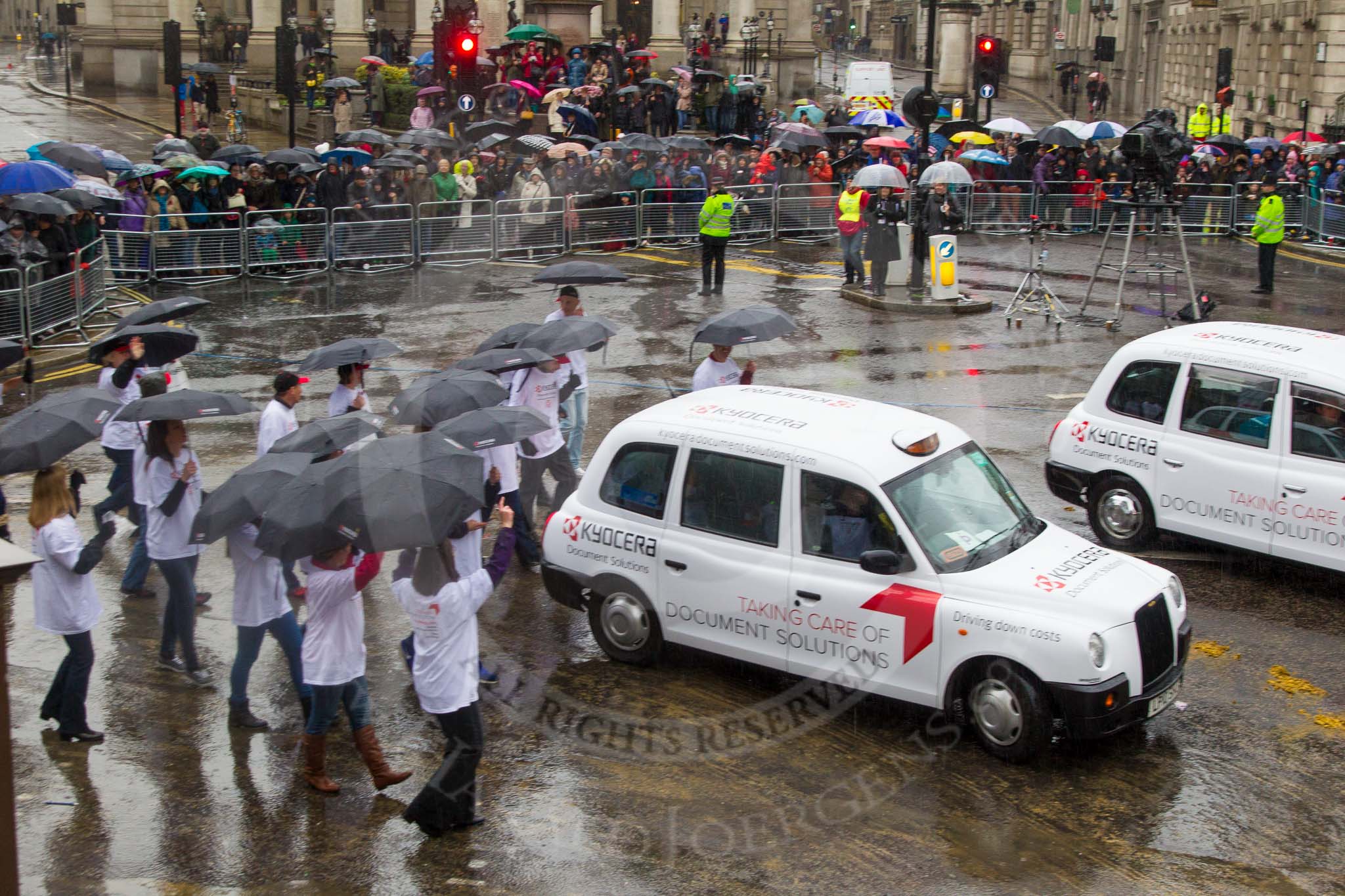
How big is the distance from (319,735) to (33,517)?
2127 millimetres

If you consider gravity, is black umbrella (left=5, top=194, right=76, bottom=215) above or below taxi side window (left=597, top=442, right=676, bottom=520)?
above

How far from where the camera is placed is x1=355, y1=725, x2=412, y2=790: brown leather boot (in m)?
7.75

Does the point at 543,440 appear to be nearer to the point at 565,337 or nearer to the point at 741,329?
the point at 565,337

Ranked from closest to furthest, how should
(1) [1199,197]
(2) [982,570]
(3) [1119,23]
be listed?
(2) [982,570], (1) [1199,197], (3) [1119,23]

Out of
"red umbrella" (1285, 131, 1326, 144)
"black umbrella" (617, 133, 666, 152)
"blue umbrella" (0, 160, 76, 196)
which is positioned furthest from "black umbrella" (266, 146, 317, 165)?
"red umbrella" (1285, 131, 1326, 144)

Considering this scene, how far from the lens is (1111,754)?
326 inches

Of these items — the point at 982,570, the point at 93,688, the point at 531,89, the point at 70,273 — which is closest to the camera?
the point at 982,570

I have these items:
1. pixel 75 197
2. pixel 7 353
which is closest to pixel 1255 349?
pixel 7 353

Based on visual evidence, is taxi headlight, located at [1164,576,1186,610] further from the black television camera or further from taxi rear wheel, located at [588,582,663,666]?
the black television camera

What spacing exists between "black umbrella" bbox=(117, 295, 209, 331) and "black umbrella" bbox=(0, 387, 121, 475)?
298cm

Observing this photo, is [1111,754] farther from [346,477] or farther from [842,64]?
[842,64]

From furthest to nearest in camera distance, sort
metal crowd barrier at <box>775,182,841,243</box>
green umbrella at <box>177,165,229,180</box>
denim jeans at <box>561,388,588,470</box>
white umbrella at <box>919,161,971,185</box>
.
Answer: metal crowd barrier at <box>775,182,841,243</box>, green umbrella at <box>177,165,229,180</box>, white umbrella at <box>919,161,971,185</box>, denim jeans at <box>561,388,588,470</box>

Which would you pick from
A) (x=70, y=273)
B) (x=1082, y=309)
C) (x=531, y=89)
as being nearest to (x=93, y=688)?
(x=70, y=273)

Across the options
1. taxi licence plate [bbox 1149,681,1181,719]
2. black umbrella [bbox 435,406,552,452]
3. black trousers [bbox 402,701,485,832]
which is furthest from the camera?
black umbrella [bbox 435,406,552,452]
